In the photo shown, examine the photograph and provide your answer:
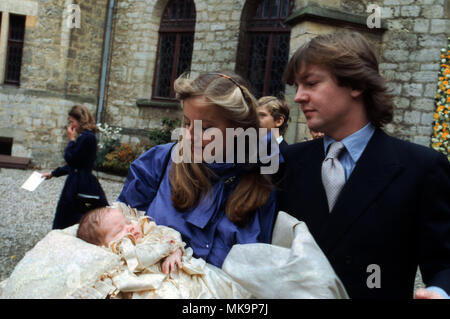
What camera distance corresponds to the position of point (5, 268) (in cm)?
429

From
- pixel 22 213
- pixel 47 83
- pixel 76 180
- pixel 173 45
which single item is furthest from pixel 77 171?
pixel 47 83

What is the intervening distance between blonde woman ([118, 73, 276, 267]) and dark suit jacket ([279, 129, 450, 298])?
285mm

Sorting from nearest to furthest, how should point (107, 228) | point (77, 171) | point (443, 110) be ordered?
1. point (107, 228)
2. point (77, 171)
3. point (443, 110)

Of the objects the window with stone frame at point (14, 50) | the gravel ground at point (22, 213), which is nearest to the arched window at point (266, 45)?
the gravel ground at point (22, 213)

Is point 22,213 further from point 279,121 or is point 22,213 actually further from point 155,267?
point 155,267

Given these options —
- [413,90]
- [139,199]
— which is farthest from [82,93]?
[139,199]

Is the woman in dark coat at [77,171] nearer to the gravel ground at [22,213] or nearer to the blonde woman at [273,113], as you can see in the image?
the gravel ground at [22,213]

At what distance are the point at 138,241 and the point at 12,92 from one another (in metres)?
12.4

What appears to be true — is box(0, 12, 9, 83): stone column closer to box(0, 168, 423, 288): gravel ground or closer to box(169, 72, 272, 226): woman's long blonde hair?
box(0, 168, 423, 288): gravel ground

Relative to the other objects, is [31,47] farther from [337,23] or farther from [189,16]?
[337,23]

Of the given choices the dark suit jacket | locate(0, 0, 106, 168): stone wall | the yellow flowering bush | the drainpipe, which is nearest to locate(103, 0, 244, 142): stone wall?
the drainpipe

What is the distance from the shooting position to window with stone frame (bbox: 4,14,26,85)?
12609 mm

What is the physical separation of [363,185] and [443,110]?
689cm

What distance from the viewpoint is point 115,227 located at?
5.82ft
